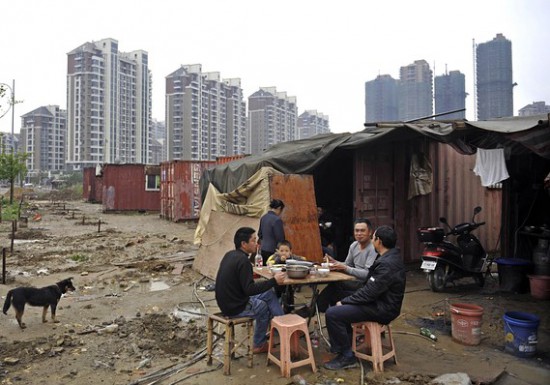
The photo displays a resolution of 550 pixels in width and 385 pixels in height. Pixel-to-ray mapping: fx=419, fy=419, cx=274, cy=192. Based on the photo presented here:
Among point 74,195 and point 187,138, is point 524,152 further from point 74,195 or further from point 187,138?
point 187,138

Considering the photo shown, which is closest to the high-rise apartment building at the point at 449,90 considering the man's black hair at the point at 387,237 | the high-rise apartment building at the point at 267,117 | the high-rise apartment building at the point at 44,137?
the man's black hair at the point at 387,237

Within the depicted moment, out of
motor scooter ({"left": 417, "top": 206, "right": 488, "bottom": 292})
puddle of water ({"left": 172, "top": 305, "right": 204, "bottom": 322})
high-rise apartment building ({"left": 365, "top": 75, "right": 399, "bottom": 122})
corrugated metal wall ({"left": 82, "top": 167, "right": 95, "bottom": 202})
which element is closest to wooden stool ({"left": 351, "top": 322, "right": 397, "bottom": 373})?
puddle of water ({"left": 172, "top": 305, "right": 204, "bottom": 322})

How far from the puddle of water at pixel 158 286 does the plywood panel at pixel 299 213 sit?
265cm

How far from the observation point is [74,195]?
41469mm

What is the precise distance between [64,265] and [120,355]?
6.16m

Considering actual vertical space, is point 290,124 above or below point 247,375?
above

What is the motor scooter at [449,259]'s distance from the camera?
288 inches

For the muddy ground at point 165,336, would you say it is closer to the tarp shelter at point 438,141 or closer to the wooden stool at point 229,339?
the wooden stool at point 229,339

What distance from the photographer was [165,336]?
5.51 meters

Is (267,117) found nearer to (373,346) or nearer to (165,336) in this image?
(165,336)

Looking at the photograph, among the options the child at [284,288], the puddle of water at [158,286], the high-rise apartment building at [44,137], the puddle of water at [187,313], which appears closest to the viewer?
the child at [284,288]

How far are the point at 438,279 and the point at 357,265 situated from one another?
288 centimetres

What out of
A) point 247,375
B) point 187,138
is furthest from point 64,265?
point 187,138

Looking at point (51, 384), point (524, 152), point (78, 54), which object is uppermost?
point (78, 54)
